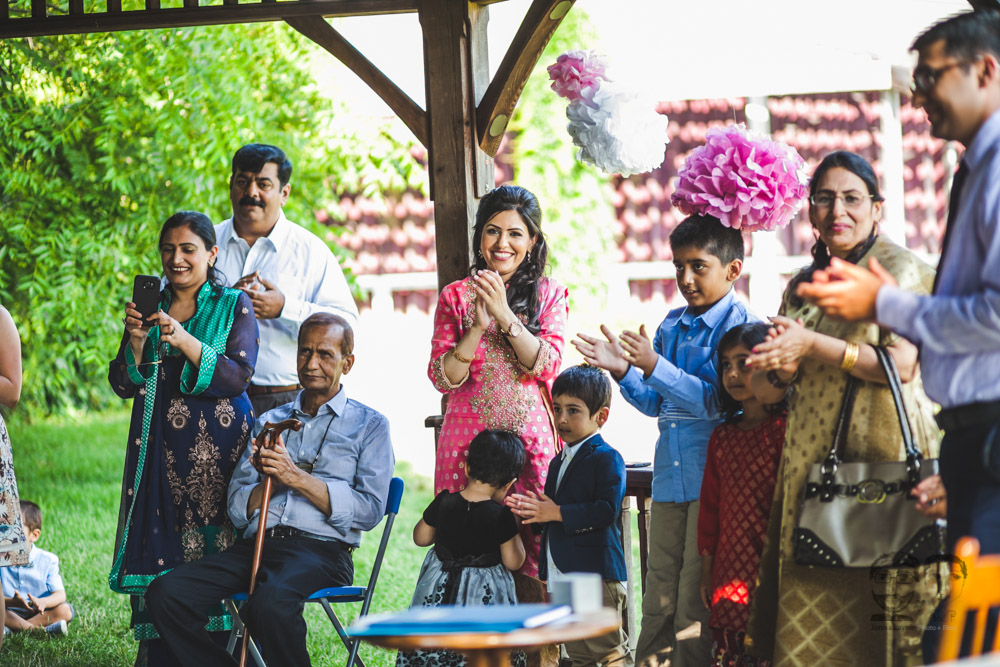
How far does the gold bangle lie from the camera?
2854 millimetres

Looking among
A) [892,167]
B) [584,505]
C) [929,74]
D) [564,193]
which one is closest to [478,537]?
[584,505]

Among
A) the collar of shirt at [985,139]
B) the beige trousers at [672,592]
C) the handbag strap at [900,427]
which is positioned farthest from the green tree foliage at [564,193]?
the collar of shirt at [985,139]

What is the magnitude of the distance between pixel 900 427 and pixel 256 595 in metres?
2.21

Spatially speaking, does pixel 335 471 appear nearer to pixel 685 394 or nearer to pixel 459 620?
pixel 685 394

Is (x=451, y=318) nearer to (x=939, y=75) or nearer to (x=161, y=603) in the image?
(x=161, y=603)

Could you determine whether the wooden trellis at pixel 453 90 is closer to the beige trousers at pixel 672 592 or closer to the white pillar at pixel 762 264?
the beige trousers at pixel 672 592

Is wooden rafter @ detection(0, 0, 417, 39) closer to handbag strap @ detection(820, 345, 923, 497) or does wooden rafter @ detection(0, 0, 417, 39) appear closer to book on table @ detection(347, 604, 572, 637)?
handbag strap @ detection(820, 345, 923, 497)

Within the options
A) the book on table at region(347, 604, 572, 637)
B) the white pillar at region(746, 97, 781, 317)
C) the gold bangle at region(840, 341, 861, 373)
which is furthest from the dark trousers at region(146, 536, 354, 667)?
the white pillar at region(746, 97, 781, 317)

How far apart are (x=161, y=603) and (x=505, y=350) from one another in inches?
58.7

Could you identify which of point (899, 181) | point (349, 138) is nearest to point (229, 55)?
point (349, 138)

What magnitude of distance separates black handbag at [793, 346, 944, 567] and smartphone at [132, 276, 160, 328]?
8.43 ft

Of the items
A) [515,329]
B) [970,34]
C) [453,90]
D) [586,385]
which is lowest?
[586,385]

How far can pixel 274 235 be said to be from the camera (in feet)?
16.3

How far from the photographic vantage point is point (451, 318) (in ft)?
13.9
